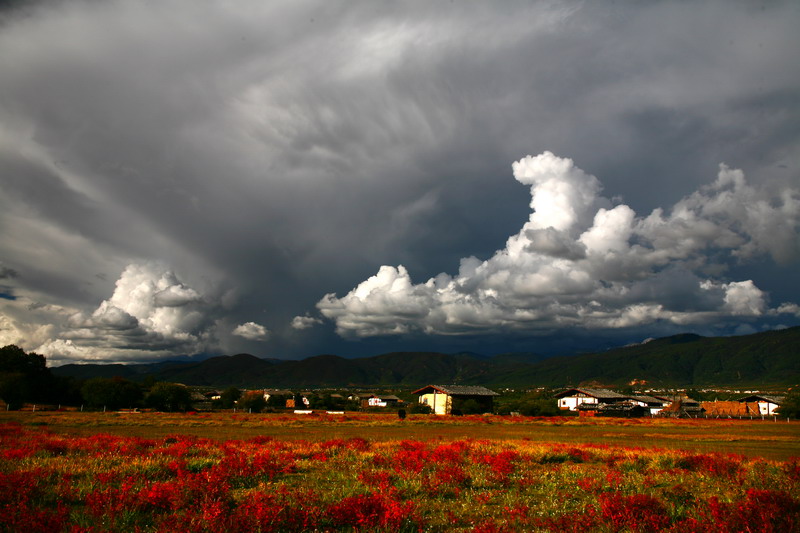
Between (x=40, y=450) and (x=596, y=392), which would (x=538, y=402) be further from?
(x=40, y=450)

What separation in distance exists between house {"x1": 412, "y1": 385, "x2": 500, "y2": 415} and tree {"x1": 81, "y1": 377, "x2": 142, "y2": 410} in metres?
60.7

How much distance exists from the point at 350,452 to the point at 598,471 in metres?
11.0

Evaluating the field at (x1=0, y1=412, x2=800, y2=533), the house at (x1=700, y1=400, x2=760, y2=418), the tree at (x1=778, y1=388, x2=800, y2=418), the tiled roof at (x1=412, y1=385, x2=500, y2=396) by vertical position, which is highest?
the field at (x1=0, y1=412, x2=800, y2=533)

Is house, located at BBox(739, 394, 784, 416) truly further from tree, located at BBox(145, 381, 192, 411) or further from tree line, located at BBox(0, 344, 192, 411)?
tree line, located at BBox(0, 344, 192, 411)

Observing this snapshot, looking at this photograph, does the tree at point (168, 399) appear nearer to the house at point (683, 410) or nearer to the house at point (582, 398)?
the house at point (582, 398)

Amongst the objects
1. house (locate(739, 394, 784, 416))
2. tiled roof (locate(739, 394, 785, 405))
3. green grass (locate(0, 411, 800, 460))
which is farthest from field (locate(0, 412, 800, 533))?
tiled roof (locate(739, 394, 785, 405))

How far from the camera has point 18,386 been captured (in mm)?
87500

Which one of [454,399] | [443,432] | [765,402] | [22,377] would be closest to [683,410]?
[765,402]

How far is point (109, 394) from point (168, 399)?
11.5 metres

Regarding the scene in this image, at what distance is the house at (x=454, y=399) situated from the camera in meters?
102

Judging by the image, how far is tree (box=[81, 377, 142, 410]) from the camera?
94175 millimetres

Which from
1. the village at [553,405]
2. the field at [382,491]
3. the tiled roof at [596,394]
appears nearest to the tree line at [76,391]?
the village at [553,405]

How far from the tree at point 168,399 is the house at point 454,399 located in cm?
4958

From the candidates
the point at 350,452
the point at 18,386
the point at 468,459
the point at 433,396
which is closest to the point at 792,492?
the point at 468,459
